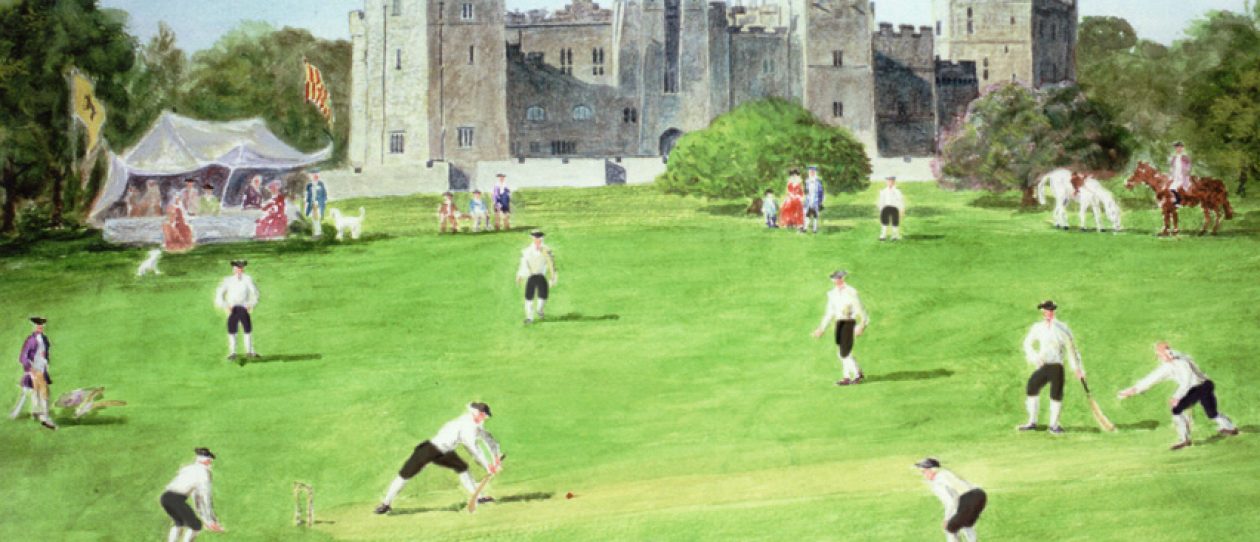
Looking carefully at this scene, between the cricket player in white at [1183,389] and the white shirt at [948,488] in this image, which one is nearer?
the white shirt at [948,488]

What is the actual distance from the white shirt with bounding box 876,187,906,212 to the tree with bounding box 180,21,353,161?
19.2ft

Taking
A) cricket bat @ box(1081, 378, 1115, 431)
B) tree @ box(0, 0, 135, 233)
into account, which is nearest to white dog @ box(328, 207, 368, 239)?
tree @ box(0, 0, 135, 233)

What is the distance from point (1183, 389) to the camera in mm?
12492

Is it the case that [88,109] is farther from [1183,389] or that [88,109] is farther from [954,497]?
[1183,389]

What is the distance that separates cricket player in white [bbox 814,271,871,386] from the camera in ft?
46.0

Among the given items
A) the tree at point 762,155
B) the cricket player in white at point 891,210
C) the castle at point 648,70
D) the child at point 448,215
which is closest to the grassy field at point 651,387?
the cricket player in white at point 891,210

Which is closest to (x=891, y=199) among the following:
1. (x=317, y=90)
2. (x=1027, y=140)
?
(x=1027, y=140)

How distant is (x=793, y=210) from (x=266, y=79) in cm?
602

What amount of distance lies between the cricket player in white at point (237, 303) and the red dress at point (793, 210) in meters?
6.70

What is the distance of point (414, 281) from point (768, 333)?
3.54 meters

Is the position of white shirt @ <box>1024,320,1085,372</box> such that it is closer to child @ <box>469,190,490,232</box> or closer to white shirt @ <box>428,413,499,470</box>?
white shirt @ <box>428,413,499,470</box>

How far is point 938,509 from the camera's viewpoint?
38.7ft

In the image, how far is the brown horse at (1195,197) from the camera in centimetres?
1554

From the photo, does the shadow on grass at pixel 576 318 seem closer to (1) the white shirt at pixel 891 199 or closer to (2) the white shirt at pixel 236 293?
(2) the white shirt at pixel 236 293
